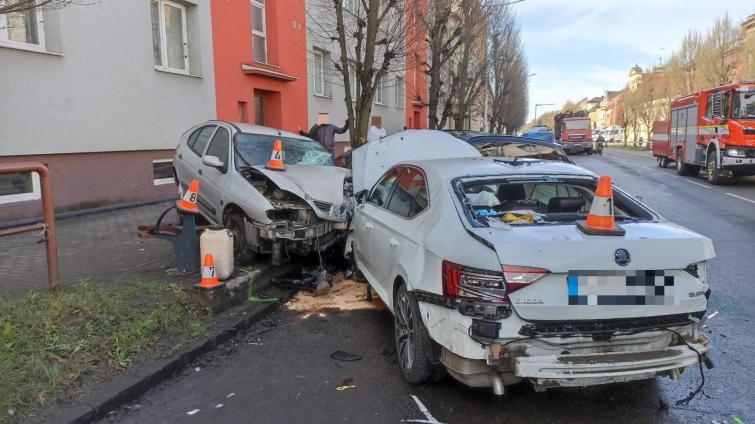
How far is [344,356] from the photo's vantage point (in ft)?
14.0

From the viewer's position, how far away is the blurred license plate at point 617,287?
116 inches

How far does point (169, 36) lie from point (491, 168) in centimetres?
1008

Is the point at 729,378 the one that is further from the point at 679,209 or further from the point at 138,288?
the point at 679,209

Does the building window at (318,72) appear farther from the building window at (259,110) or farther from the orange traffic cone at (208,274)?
the orange traffic cone at (208,274)

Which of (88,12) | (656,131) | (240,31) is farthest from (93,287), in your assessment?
(656,131)

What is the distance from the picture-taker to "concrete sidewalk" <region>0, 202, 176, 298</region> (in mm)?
5477

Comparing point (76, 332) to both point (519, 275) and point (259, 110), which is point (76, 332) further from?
point (259, 110)

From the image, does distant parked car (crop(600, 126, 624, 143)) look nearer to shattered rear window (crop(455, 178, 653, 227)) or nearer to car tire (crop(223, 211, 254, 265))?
car tire (crop(223, 211, 254, 265))

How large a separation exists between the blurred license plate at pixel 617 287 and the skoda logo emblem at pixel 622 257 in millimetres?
57

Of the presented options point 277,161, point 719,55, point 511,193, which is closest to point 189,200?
point 277,161

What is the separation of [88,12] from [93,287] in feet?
21.8

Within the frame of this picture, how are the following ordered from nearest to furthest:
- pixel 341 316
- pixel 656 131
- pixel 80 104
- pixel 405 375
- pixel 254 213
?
pixel 405 375, pixel 341 316, pixel 254 213, pixel 80 104, pixel 656 131

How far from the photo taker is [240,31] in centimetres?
1350

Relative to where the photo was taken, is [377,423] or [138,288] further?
[138,288]
